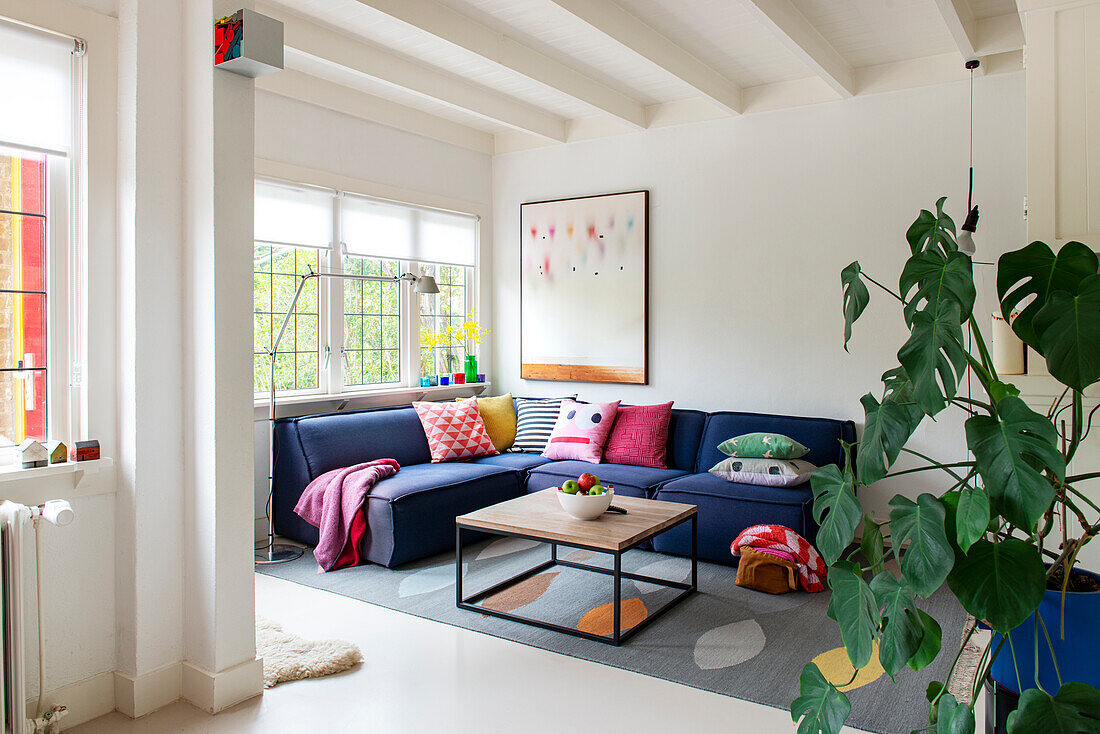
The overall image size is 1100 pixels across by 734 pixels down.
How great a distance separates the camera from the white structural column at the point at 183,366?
8.51 ft

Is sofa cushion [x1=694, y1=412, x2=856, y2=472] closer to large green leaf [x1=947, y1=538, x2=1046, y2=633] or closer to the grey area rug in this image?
the grey area rug

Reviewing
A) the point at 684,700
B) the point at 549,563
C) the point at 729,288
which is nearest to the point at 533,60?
the point at 729,288

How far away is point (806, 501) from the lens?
4.09 meters

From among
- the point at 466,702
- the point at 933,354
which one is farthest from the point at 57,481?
the point at 933,354

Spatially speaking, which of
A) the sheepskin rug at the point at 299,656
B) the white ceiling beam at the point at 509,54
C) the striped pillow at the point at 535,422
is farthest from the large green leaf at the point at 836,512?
the striped pillow at the point at 535,422

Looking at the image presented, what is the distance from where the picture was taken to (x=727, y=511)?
4211mm

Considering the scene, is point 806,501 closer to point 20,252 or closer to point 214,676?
point 214,676

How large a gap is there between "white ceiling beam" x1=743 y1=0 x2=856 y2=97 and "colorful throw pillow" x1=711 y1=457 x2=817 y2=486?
2.15 m

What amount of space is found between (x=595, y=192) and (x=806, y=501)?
9.00 feet

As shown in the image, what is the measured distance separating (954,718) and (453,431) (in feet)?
13.0

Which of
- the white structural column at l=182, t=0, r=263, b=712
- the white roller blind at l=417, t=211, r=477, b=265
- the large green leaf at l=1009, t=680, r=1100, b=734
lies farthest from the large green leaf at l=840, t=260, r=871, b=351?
the white roller blind at l=417, t=211, r=477, b=265

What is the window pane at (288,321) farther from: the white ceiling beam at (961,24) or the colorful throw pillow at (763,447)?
the white ceiling beam at (961,24)

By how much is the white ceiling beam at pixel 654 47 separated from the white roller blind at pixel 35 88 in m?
1.96

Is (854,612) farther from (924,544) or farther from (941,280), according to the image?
(941,280)
